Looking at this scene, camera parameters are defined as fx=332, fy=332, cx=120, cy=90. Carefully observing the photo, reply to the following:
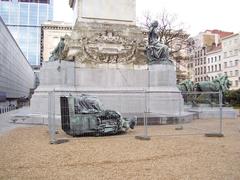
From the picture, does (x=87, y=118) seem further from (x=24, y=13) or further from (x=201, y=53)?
(x=24, y=13)

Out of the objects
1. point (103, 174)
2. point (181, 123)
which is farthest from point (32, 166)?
point (181, 123)

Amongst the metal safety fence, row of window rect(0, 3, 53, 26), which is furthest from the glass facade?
the metal safety fence

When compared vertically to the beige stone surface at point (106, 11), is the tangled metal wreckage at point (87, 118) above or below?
below

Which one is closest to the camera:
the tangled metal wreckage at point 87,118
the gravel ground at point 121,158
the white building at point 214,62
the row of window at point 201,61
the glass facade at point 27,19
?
the gravel ground at point 121,158

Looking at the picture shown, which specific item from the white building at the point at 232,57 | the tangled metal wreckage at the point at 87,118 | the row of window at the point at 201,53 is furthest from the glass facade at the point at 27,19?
the tangled metal wreckage at the point at 87,118

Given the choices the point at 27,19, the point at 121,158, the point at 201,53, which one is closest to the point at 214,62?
the point at 201,53

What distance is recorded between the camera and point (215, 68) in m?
98.2

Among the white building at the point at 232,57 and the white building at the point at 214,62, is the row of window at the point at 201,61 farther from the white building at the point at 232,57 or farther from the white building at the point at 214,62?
the white building at the point at 232,57

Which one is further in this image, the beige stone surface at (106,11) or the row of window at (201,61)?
the row of window at (201,61)

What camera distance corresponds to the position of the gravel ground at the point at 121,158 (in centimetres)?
638

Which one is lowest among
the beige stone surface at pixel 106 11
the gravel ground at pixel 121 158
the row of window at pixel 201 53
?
the gravel ground at pixel 121 158

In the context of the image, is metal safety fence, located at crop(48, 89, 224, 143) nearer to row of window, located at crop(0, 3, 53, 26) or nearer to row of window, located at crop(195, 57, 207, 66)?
row of window, located at crop(195, 57, 207, 66)

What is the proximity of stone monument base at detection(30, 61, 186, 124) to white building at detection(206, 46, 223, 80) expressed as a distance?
80.5 meters

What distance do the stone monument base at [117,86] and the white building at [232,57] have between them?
71.5 meters
